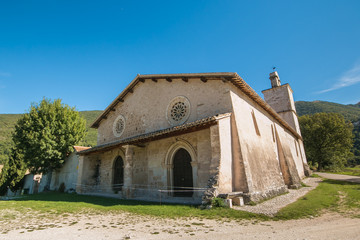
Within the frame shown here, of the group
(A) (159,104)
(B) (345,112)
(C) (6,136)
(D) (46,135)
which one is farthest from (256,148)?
(B) (345,112)

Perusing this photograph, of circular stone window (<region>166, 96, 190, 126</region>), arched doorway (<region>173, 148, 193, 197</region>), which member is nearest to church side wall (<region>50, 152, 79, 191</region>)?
arched doorway (<region>173, 148, 193, 197</region>)

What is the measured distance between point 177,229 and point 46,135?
16287 mm

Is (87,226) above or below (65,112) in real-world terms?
below

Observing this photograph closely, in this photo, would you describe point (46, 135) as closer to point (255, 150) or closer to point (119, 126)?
point (119, 126)

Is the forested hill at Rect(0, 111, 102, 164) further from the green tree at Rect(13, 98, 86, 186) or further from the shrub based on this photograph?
the green tree at Rect(13, 98, 86, 186)

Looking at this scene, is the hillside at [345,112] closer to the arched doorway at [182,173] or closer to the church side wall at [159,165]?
the arched doorway at [182,173]

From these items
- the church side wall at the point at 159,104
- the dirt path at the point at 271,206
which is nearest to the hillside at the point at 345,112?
the dirt path at the point at 271,206

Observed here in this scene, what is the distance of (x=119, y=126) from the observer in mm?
15750

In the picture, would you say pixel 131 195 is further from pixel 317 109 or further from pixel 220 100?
pixel 317 109

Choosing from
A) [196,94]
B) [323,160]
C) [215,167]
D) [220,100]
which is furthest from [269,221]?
[323,160]

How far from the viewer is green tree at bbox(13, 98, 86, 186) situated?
16.2 metres

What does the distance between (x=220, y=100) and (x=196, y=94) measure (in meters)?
1.74

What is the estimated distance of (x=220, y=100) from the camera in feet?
32.9

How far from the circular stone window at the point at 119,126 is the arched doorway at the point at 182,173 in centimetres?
646
